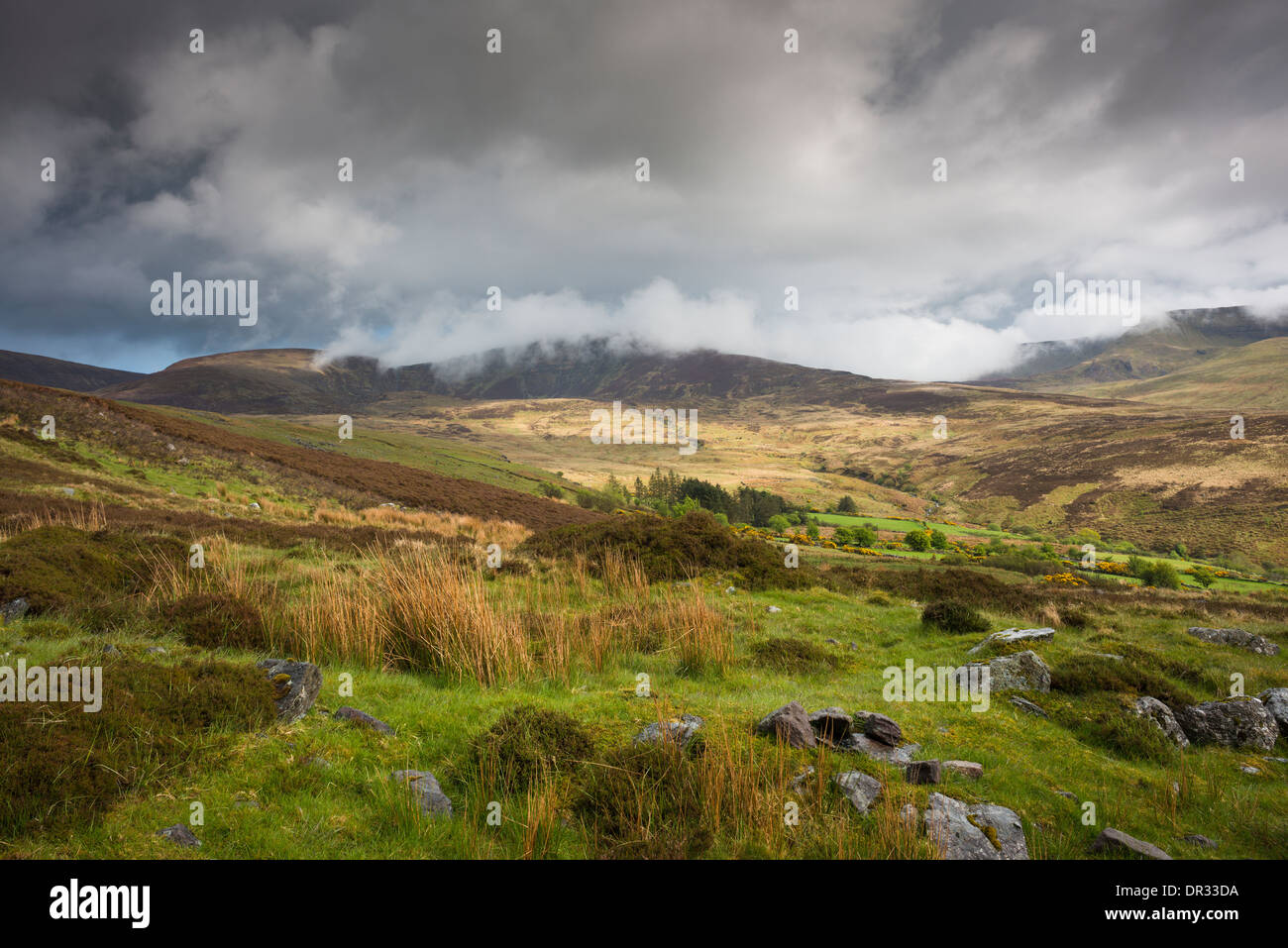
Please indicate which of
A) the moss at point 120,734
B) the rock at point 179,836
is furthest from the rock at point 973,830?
the moss at point 120,734

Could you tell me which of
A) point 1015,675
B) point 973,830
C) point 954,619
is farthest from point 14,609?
point 954,619

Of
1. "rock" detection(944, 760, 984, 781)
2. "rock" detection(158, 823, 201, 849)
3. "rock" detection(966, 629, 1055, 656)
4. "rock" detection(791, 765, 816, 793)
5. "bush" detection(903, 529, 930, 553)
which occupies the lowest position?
"bush" detection(903, 529, 930, 553)

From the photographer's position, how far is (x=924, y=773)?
548cm

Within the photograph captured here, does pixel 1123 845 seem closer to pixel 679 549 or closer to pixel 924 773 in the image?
pixel 924 773

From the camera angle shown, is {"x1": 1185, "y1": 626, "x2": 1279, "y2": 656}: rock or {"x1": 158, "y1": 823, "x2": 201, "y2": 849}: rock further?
{"x1": 1185, "y1": 626, "x2": 1279, "y2": 656}: rock

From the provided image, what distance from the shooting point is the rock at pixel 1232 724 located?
24.0 feet

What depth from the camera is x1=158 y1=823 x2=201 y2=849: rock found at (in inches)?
149

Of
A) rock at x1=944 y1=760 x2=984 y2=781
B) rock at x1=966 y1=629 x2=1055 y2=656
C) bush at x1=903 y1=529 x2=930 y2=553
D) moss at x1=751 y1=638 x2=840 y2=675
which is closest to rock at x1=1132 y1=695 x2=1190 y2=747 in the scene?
rock at x1=966 y1=629 x2=1055 y2=656

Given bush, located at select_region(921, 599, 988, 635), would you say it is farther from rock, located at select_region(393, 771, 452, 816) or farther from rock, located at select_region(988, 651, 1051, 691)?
rock, located at select_region(393, 771, 452, 816)

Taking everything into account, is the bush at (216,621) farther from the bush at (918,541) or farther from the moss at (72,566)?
the bush at (918,541)

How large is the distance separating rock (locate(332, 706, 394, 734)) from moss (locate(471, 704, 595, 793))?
1018 millimetres
